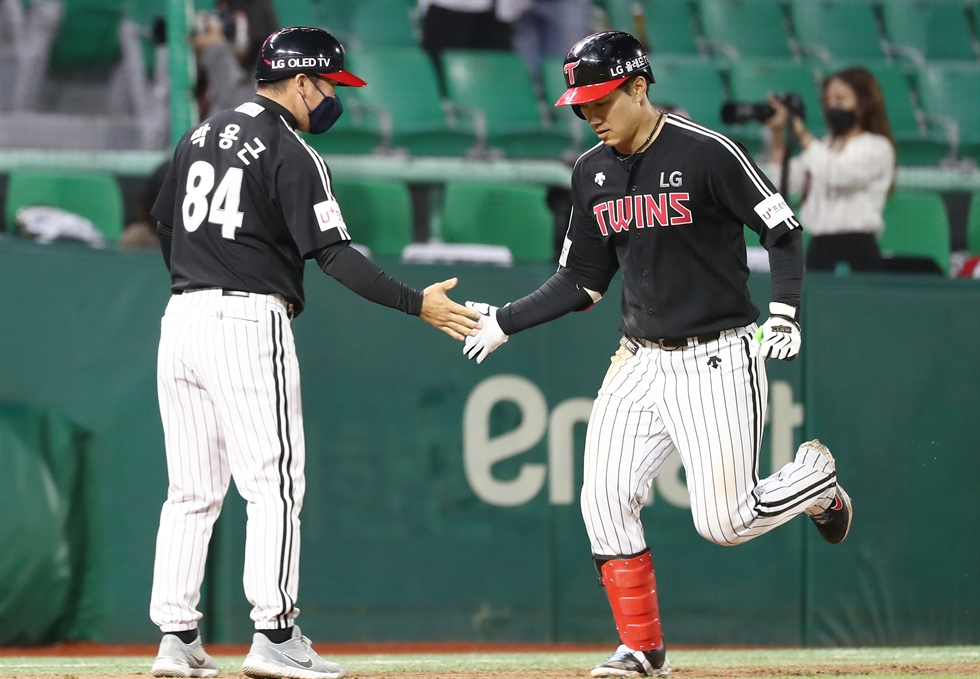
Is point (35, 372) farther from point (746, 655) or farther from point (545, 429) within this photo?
point (746, 655)

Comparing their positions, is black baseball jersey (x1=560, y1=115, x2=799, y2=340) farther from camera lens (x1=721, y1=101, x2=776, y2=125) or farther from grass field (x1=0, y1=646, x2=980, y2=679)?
camera lens (x1=721, y1=101, x2=776, y2=125)

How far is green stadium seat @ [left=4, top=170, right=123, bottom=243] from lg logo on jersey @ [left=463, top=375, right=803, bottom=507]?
7.71 ft

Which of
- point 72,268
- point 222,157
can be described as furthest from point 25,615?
point 222,157

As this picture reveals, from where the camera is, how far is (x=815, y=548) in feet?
19.9

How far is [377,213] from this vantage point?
23.1 ft

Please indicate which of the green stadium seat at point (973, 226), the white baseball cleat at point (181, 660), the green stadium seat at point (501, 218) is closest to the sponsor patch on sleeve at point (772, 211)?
the white baseball cleat at point (181, 660)

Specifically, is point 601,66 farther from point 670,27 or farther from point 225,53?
point 670,27

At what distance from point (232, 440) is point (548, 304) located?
1147 mm

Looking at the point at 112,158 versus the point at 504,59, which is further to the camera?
the point at 504,59

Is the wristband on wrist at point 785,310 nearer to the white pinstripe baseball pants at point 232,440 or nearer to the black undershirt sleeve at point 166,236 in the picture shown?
the white pinstripe baseball pants at point 232,440

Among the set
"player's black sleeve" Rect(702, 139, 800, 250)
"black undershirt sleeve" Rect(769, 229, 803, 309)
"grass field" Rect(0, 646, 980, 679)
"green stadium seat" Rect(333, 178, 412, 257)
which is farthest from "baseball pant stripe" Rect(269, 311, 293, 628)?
"green stadium seat" Rect(333, 178, 412, 257)

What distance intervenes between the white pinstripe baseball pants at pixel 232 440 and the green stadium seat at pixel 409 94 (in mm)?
4242

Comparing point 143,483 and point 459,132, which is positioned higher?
point 459,132

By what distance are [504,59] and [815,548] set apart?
150 inches
